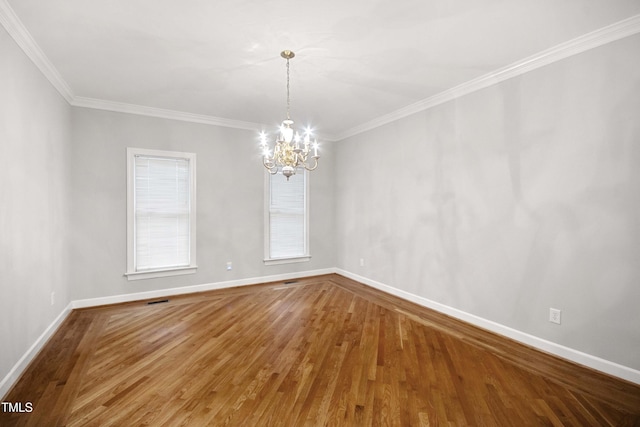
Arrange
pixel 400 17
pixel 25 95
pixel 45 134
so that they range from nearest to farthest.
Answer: pixel 400 17
pixel 25 95
pixel 45 134

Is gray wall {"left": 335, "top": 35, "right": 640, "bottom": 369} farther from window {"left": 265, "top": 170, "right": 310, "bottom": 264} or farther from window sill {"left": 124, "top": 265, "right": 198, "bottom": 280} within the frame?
window sill {"left": 124, "top": 265, "right": 198, "bottom": 280}

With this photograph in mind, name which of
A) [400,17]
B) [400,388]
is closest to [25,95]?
[400,17]

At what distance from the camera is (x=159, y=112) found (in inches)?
175

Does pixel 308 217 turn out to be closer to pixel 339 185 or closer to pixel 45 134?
pixel 339 185

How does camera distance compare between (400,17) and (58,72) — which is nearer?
(400,17)

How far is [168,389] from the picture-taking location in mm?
2232

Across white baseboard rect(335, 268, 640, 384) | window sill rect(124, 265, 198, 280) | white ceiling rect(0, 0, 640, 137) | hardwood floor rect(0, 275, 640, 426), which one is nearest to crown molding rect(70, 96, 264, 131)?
white ceiling rect(0, 0, 640, 137)

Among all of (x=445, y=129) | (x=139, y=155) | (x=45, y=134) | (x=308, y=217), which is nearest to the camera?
(x=45, y=134)

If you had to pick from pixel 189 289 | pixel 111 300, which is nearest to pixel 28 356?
pixel 111 300

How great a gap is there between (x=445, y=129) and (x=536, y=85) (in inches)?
41.9

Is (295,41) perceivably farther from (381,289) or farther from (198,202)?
(381,289)

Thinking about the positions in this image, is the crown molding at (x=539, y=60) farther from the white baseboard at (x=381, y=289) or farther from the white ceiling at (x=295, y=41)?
the white baseboard at (x=381, y=289)

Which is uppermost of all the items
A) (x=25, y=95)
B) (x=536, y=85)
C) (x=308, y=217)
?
(x=536, y=85)

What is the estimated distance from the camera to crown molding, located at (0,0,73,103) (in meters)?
2.21
